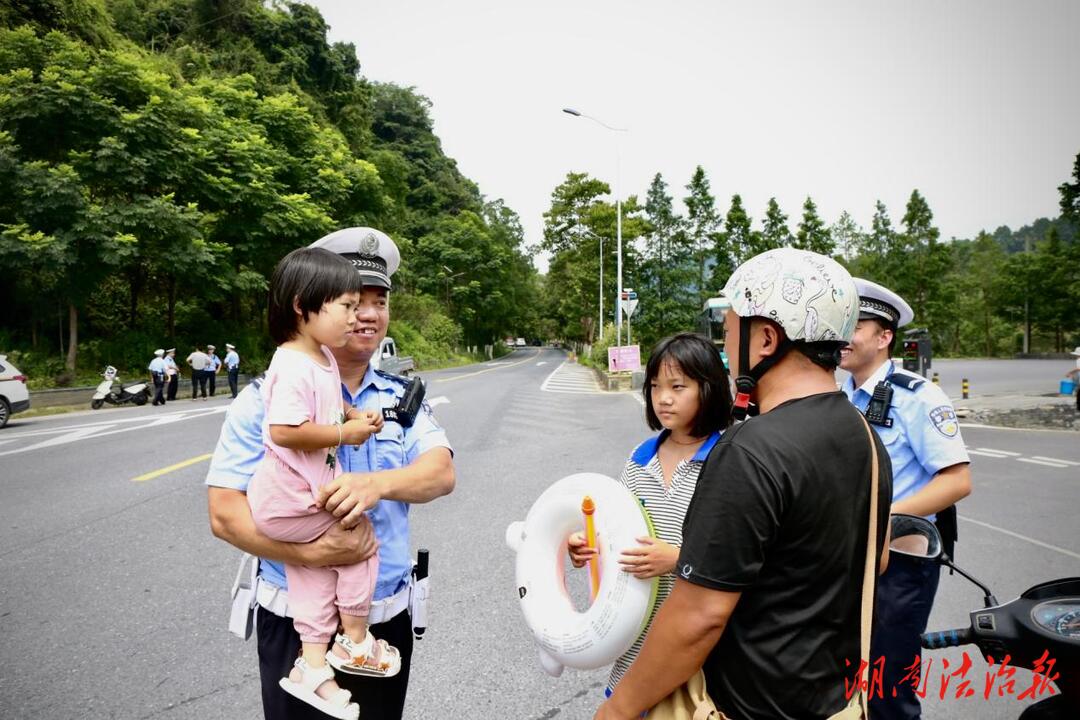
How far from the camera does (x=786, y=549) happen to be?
1.19 metres

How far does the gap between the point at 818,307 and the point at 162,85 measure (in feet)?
78.4

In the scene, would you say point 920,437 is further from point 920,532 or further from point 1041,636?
point 1041,636

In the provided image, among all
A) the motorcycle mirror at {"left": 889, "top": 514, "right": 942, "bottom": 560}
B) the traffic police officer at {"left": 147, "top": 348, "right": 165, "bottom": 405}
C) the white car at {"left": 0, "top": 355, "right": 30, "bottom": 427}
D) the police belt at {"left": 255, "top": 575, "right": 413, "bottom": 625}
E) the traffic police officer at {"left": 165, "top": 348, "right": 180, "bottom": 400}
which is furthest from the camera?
the traffic police officer at {"left": 165, "top": 348, "right": 180, "bottom": 400}

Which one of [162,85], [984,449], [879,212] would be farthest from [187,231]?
[879,212]

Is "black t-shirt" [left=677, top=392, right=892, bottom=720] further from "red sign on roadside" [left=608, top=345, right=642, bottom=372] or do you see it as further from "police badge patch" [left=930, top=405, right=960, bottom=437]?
"red sign on roadside" [left=608, top=345, right=642, bottom=372]

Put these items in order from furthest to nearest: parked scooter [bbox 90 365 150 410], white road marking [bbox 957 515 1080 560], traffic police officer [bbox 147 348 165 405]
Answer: traffic police officer [bbox 147 348 165 405]
parked scooter [bbox 90 365 150 410]
white road marking [bbox 957 515 1080 560]

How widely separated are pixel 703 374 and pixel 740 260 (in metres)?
42.8

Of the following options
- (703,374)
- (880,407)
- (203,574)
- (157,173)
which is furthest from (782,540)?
(157,173)

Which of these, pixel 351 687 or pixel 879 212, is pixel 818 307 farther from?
pixel 879 212

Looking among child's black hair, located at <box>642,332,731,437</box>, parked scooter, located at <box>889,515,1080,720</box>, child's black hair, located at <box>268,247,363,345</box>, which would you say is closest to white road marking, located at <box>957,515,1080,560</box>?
parked scooter, located at <box>889,515,1080,720</box>

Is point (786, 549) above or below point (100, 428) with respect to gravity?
above

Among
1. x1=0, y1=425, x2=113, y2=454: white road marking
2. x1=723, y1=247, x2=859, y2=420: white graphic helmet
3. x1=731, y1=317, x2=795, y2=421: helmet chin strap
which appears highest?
x1=723, y1=247, x2=859, y2=420: white graphic helmet

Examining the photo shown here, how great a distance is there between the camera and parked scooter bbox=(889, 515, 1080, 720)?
59.0 inches

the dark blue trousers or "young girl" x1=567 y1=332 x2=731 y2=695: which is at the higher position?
"young girl" x1=567 y1=332 x2=731 y2=695
